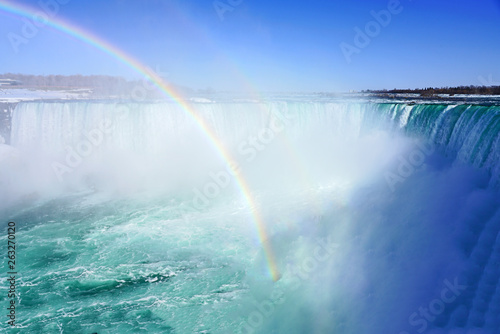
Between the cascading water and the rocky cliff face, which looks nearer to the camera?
the cascading water

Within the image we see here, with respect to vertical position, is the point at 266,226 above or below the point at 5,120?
below

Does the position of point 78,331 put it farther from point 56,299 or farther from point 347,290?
point 347,290

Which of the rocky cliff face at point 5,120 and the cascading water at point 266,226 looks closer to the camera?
the cascading water at point 266,226

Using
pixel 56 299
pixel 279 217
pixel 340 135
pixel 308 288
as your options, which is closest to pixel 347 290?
pixel 308 288

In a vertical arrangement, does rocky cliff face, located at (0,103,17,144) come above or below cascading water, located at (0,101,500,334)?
above

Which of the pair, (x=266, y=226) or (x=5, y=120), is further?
(x=5, y=120)
